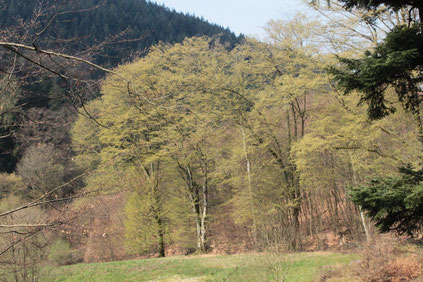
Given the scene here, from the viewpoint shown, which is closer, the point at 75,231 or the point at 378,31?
the point at 75,231

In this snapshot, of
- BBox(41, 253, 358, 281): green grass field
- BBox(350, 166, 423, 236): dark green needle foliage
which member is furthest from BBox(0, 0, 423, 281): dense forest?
BBox(41, 253, 358, 281): green grass field

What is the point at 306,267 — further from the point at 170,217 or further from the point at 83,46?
the point at 170,217

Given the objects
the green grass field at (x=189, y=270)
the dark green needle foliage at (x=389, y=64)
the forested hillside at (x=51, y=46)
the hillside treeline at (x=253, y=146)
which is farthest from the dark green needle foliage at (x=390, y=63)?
the hillside treeline at (x=253, y=146)

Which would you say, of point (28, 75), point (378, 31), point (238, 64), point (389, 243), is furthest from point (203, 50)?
point (28, 75)

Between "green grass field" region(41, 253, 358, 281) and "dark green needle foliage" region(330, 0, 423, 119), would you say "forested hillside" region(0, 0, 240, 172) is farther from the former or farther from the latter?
"green grass field" region(41, 253, 358, 281)

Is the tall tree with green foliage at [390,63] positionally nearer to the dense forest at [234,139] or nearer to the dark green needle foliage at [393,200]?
the dense forest at [234,139]

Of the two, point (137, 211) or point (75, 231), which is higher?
point (75, 231)

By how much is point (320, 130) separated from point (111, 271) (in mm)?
9947

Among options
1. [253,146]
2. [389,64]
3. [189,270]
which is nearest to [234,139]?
[253,146]

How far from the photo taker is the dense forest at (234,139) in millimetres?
4039

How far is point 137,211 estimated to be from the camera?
825 inches

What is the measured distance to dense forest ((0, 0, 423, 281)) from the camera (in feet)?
13.3

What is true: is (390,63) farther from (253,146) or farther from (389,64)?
(253,146)

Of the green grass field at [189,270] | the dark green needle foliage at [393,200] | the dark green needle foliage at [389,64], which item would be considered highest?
the dark green needle foliage at [389,64]
